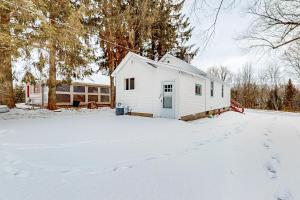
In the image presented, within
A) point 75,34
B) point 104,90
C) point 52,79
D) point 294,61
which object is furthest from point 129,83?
point 294,61

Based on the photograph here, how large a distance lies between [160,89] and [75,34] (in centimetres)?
569

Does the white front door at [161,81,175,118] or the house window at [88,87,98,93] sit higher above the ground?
the house window at [88,87,98,93]

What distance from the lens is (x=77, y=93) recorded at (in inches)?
Answer: 778

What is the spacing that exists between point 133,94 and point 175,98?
3.25m

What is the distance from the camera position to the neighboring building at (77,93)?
1859 centimetres

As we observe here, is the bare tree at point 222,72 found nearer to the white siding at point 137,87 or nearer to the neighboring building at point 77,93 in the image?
the neighboring building at point 77,93

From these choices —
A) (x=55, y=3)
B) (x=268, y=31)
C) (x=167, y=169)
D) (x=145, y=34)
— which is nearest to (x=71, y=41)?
(x=55, y=3)

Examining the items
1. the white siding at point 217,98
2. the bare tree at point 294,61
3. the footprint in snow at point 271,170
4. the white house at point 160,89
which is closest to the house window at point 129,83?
the white house at point 160,89

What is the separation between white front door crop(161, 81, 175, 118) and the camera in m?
11.0

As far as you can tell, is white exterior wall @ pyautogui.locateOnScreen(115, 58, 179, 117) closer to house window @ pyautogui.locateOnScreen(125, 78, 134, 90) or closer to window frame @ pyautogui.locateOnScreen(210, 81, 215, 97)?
house window @ pyautogui.locateOnScreen(125, 78, 134, 90)

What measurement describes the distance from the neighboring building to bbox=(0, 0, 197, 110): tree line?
105 inches

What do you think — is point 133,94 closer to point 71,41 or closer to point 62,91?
point 71,41

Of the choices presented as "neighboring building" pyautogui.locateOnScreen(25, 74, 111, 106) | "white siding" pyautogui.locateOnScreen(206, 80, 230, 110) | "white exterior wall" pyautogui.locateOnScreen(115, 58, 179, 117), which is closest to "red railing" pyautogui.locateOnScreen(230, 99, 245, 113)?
"white siding" pyautogui.locateOnScreen(206, 80, 230, 110)

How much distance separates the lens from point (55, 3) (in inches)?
458
